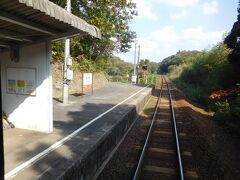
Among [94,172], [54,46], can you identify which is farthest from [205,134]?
[54,46]

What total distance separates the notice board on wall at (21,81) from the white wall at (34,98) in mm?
108

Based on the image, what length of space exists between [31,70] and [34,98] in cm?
84

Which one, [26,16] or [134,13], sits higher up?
[134,13]

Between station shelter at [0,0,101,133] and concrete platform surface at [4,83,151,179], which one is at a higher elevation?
station shelter at [0,0,101,133]

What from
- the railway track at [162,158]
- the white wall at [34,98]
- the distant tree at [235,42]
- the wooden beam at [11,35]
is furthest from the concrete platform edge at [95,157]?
the distant tree at [235,42]

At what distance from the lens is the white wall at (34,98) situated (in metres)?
7.54

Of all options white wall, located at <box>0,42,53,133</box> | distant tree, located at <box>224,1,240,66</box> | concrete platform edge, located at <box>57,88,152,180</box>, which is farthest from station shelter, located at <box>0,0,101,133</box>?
distant tree, located at <box>224,1,240,66</box>

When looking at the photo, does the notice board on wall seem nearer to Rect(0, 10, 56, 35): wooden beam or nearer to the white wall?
the white wall

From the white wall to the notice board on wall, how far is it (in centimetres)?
11

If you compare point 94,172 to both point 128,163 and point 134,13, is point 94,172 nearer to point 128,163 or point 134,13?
point 128,163

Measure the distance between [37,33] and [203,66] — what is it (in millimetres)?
23725

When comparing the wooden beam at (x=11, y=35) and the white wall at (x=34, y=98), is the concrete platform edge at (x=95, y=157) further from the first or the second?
the wooden beam at (x=11, y=35)

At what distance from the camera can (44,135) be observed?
757 cm

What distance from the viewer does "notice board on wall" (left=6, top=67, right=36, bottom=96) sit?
25.3ft
